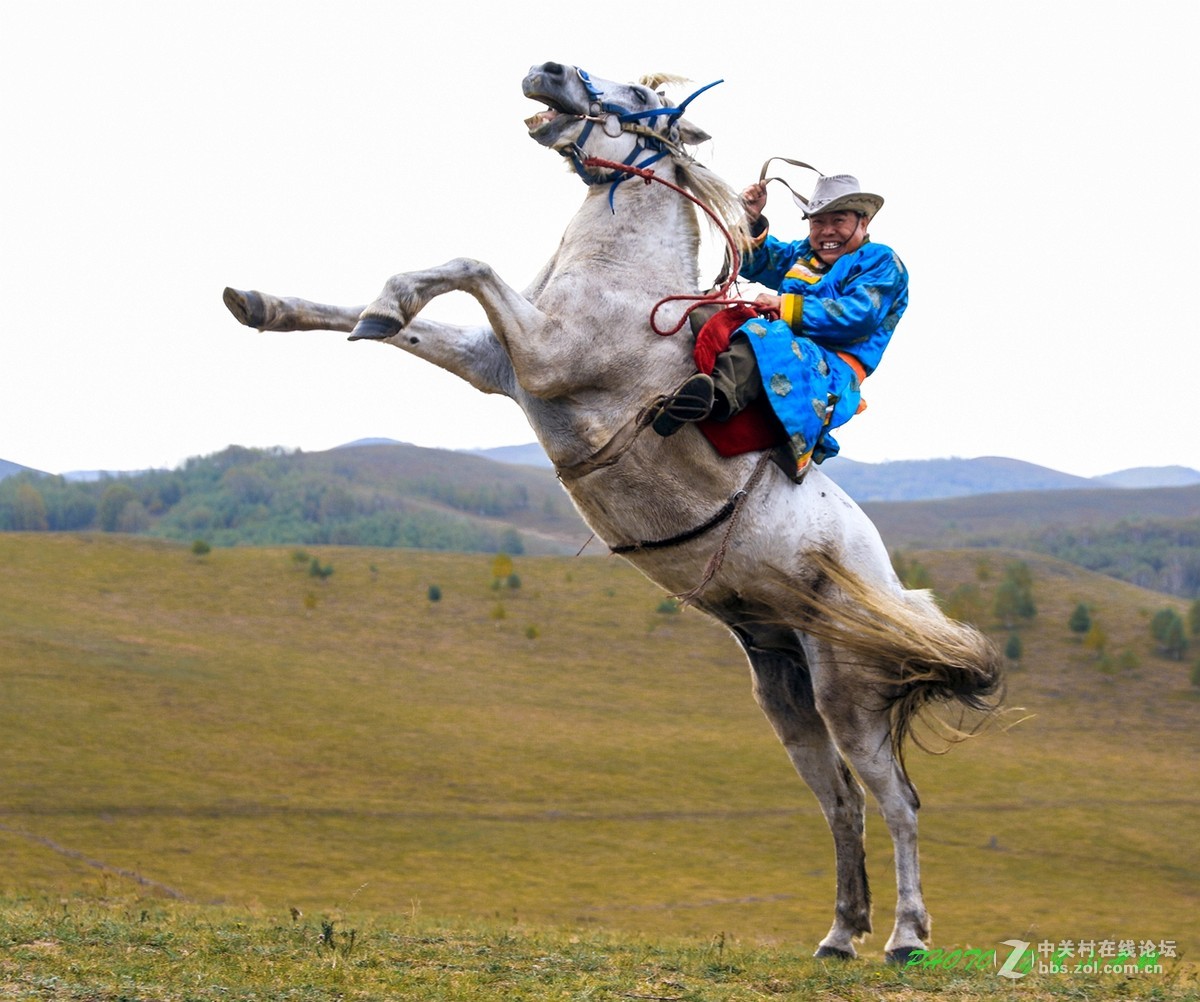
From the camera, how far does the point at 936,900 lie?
28.6 meters

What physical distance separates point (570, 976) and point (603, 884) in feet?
77.1

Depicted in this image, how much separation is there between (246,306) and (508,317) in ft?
3.40

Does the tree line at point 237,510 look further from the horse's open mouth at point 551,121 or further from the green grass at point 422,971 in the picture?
the horse's open mouth at point 551,121

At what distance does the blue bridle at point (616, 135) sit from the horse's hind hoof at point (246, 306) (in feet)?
5.47

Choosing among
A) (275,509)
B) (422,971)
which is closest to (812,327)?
(422,971)

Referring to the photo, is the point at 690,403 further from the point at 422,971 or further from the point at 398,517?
the point at 398,517

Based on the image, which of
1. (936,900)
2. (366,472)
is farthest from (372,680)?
(366,472)

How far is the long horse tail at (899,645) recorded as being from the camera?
6375 mm

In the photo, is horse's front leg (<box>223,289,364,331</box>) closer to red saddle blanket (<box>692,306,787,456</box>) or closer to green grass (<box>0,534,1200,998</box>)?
red saddle blanket (<box>692,306,787,456</box>)

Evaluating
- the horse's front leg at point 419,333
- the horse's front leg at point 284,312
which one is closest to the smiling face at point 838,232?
the horse's front leg at point 419,333

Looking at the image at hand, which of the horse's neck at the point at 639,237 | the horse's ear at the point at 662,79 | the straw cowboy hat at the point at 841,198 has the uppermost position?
the horse's ear at the point at 662,79

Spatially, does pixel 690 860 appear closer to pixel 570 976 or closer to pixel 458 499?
pixel 570 976

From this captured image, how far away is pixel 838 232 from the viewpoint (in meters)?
6.68

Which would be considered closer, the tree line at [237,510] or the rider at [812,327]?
the rider at [812,327]
